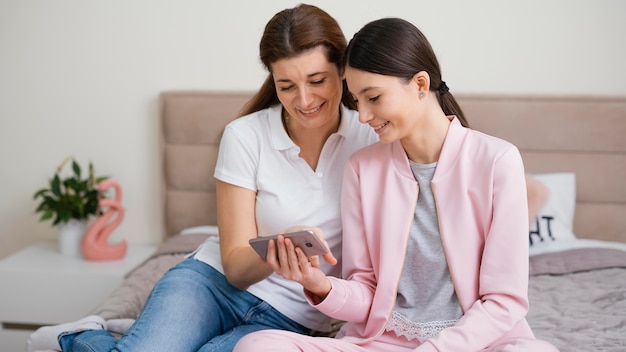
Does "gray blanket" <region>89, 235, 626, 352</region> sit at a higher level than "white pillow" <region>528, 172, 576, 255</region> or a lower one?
lower

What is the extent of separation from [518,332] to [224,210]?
2.55ft

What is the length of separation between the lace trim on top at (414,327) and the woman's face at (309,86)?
511 mm

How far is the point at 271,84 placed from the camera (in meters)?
1.90

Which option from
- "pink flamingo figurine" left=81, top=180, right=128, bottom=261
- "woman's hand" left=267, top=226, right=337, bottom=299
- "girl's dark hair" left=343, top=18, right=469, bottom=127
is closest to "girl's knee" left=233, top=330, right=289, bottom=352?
"woman's hand" left=267, top=226, right=337, bottom=299

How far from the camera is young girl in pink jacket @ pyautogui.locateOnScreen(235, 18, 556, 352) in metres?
1.48

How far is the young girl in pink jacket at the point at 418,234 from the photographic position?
1477mm

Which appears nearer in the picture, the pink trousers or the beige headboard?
the pink trousers

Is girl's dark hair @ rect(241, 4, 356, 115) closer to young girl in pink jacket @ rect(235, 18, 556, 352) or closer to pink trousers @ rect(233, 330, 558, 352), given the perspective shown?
young girl in pink jacket @ rect(235, 18, 556, 352)

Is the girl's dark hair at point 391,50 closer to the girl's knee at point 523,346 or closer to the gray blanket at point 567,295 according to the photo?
the girl's knee at point 523,346

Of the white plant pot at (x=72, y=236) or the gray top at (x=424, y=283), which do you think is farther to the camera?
the white plant pot at (x=72, y=236)

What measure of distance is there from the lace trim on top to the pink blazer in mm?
23

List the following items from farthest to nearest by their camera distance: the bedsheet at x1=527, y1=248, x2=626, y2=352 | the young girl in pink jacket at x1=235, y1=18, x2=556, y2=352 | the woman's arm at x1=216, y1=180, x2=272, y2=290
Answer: the bedsheet at x1=527, y1=248, x2=626, y2=352, the woman's arm at x1=216, y1=180, x2=272, y2=290, the young girl in pink jacket at x1=235, y1=18, x2=556, y2=352

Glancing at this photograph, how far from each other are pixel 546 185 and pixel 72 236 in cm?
198

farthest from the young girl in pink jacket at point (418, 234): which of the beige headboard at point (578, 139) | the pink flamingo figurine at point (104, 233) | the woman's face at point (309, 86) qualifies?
the pink flamingo figurine at point (104, 233)
